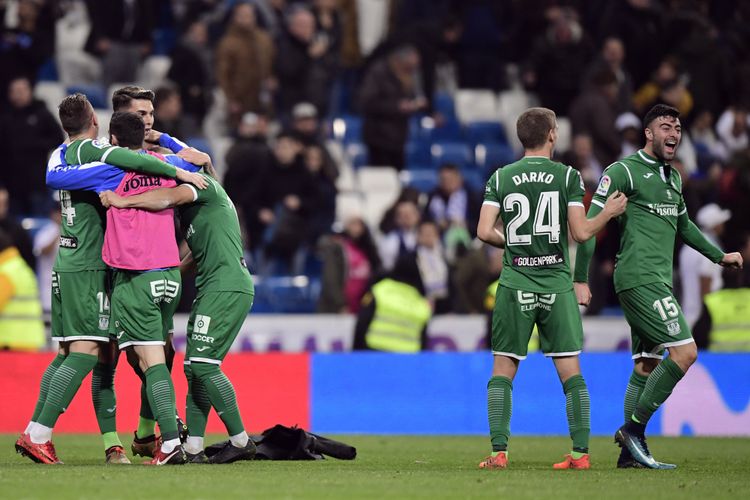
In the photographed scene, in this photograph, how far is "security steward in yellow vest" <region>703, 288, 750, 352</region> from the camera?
14875 millimetres

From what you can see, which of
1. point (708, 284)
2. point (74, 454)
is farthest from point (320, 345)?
point (74, 454)

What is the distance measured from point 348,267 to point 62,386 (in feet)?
25.6

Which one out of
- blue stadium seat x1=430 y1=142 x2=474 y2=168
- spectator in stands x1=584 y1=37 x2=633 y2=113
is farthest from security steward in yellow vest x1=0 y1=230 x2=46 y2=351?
spectator in stands x1=584 y1=37 x2=633 y2=113

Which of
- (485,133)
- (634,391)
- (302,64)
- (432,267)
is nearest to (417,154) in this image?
(485,133)

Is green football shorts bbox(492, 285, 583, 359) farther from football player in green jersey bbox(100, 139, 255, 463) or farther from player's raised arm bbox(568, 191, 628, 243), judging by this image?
football player in green jersey bbox(100, 139, 255, 463)

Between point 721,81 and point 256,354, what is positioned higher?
point 721,81

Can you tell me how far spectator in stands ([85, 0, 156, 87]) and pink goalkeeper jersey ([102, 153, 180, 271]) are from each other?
10.3m

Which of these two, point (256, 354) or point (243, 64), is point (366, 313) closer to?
point (256, 354)

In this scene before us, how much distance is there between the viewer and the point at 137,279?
951 centimetres

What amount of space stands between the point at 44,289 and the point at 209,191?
7.17 metres

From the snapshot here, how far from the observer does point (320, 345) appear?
16.4 meters

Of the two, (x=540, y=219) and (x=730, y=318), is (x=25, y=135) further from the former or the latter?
(x=540, y=219)

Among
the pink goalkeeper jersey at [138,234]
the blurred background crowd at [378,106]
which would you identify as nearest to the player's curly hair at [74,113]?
the pink goalkeeper jersey at [138,234]

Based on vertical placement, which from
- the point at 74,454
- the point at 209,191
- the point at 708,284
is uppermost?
the point at 209,191
